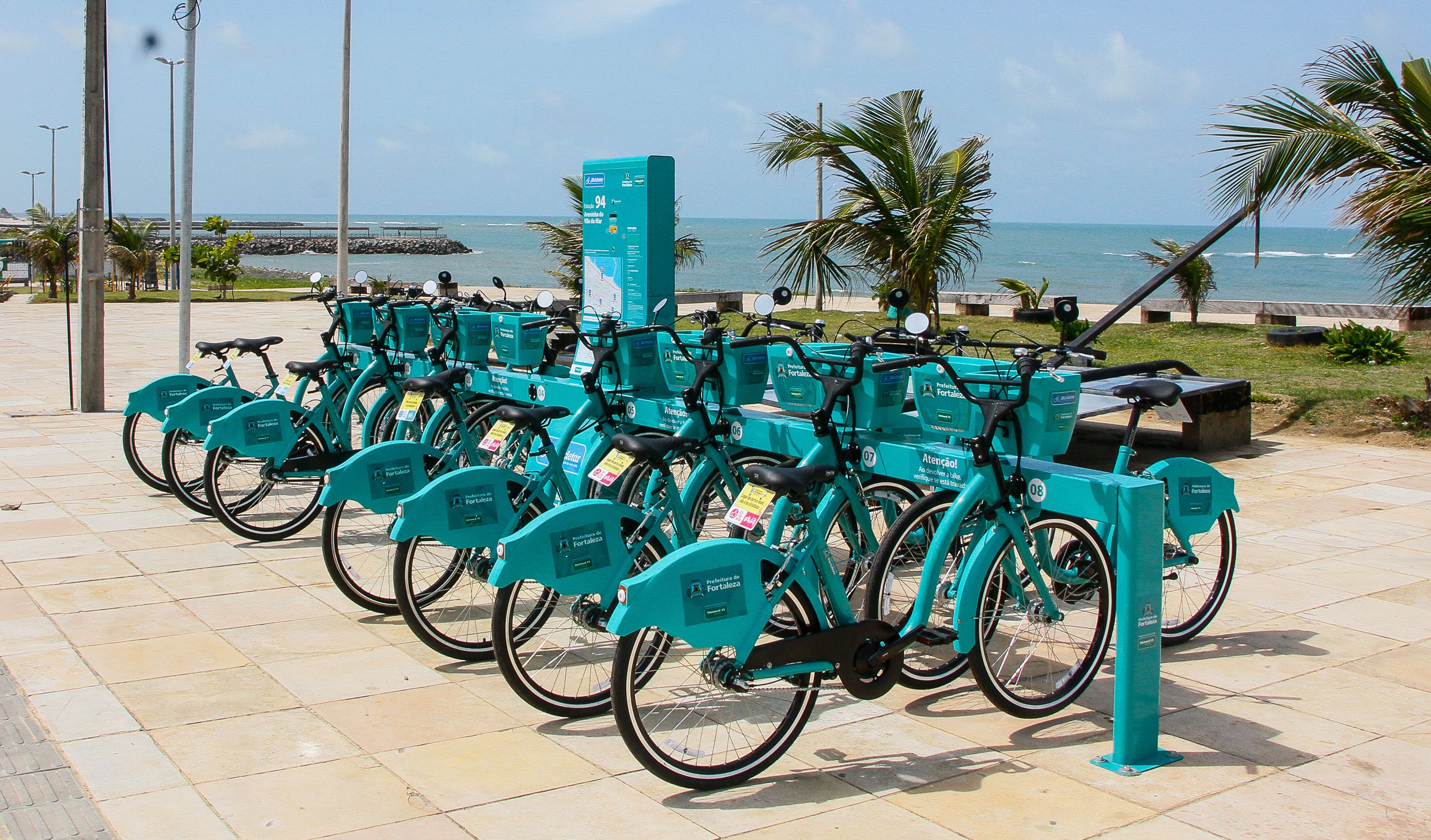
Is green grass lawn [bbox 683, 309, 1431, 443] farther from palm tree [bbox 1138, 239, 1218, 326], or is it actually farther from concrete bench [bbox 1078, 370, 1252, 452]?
concrete bench [bbox 1078, 370, 1252, 452]

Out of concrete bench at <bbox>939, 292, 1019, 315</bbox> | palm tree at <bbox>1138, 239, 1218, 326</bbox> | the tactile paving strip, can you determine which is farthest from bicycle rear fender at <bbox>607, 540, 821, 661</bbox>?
concrete bench at <bbox>939, 292, 1019, 315</bbox>

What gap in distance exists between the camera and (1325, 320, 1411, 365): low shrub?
1282 centimetres

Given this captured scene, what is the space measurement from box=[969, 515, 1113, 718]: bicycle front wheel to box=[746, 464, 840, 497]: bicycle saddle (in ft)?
2.16

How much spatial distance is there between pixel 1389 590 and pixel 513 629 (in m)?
4.06

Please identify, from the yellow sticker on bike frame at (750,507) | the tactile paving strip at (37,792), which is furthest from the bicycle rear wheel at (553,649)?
the tactile paving strip at (37,792)

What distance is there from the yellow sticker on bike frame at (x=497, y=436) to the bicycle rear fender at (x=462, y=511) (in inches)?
12.0

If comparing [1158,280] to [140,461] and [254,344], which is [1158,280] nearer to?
[254,344]

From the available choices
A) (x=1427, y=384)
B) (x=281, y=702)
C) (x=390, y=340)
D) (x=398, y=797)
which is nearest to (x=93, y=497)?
(x=390, y=340)

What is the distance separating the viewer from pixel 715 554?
135 inches

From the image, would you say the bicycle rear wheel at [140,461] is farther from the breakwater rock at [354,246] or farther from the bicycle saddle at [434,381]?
the breakwater rock at [354,246]

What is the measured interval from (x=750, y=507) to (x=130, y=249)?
1046 inches

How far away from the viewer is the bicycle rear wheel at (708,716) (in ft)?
11.1

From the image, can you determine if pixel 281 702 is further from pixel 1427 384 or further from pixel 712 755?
pixel 1427 384

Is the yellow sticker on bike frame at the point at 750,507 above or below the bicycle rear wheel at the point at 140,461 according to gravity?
above
